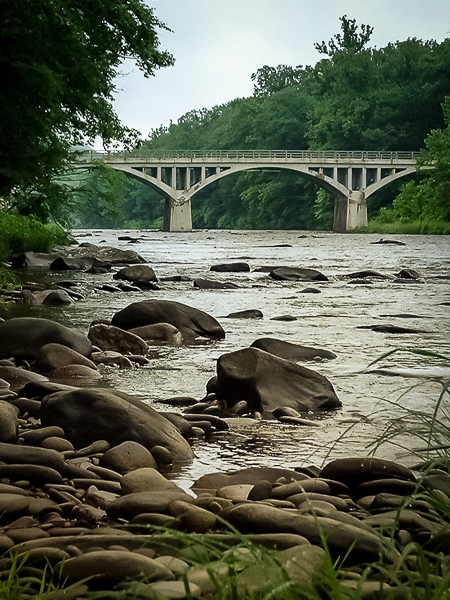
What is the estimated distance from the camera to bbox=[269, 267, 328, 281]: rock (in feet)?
56.3

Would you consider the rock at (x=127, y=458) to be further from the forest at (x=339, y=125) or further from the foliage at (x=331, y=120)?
the foliage at (x=331, y=120)

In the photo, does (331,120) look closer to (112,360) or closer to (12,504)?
(112,360)

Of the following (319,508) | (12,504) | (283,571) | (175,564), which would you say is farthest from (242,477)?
(283,571)

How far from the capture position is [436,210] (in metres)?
53.2

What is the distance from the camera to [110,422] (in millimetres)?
4016

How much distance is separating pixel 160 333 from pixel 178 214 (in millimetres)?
61873

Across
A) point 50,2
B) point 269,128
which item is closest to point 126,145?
point 50,2

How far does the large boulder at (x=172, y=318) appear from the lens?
8.41 meters

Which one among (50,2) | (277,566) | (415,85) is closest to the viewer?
(277,566)

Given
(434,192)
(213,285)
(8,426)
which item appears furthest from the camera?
(434,192)

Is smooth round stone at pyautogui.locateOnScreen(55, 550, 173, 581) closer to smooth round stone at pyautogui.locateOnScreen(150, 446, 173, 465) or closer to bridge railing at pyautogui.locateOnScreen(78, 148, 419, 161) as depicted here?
smooth round stone at pyautogui.locateOnScreen(150, 446, 173, 465)

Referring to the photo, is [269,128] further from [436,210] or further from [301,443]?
[301,443]

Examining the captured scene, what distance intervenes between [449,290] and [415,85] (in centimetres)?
6661

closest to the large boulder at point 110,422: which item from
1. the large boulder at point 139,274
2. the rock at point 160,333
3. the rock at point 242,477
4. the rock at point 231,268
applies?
the rock at point 242,477
